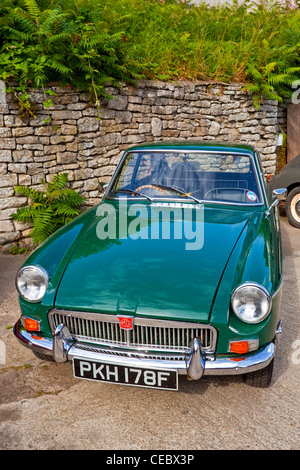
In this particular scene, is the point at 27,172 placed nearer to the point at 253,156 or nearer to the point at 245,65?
the point at 253,156

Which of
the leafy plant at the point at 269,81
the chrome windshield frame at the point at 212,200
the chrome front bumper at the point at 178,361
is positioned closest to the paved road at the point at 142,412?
the chrome front bumper at the point at 178,361

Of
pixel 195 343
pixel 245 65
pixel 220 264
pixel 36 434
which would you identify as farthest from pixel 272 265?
pixel 245 65

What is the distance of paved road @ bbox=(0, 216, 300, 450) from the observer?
2494 millimetres

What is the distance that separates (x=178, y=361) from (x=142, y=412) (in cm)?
53

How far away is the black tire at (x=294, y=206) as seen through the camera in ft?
23.9

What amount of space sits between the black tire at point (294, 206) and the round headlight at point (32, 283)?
5.49 m

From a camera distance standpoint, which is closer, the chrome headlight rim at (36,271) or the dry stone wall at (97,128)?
the chrome headlight rim at (36,271)

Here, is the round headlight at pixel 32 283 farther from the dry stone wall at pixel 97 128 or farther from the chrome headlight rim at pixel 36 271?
the dry stone wall at pixel 97 128

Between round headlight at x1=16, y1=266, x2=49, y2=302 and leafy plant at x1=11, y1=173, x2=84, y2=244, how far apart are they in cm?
290

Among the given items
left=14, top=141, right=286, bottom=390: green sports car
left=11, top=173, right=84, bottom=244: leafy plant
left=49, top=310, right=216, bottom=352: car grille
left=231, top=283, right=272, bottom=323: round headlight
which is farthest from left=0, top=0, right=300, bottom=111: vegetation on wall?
left=231, top=283, right=272, bottom=323: round headlight

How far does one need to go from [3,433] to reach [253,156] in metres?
3.04

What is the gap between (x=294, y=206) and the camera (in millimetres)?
7336

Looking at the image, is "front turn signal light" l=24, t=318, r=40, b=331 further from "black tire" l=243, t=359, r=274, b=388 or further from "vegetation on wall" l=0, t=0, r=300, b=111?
"vegetation on wall" l=0, t=0, r=300, b=111

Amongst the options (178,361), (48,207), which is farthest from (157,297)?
(48,207)
